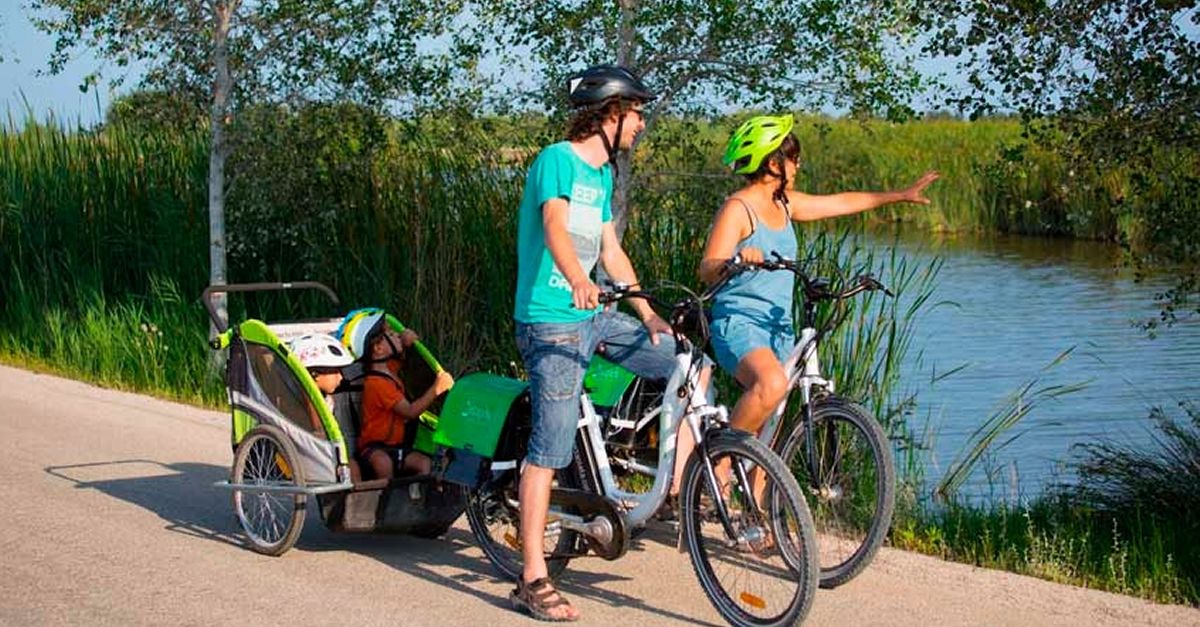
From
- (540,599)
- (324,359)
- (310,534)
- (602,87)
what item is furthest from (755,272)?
(310,534)

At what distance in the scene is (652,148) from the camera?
12328mm

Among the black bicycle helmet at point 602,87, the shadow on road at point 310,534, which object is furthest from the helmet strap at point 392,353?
the black bicycle helmet at point 602,87

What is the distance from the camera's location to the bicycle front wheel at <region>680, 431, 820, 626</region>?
6.41 m

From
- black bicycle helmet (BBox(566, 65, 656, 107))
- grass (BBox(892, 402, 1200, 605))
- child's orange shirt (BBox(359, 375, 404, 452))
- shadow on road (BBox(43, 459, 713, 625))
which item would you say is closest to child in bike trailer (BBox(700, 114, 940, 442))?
black bicycle helmet (BBox(566, 65, 656, 107))

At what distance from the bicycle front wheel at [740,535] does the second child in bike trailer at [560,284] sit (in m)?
0.53

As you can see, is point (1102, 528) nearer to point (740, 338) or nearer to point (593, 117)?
point (740, 338)

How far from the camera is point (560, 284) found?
22.1ft

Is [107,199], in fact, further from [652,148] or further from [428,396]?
[428,396]

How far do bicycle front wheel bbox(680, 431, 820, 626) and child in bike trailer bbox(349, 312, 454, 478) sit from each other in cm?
177

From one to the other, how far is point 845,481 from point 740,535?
892 mm

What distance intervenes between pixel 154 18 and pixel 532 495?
7.54 m

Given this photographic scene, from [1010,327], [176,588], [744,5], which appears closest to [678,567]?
[176,588]

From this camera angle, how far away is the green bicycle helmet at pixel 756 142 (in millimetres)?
7227

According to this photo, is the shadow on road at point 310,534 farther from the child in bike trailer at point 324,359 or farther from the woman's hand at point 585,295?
the woman's hand at point 585,295
